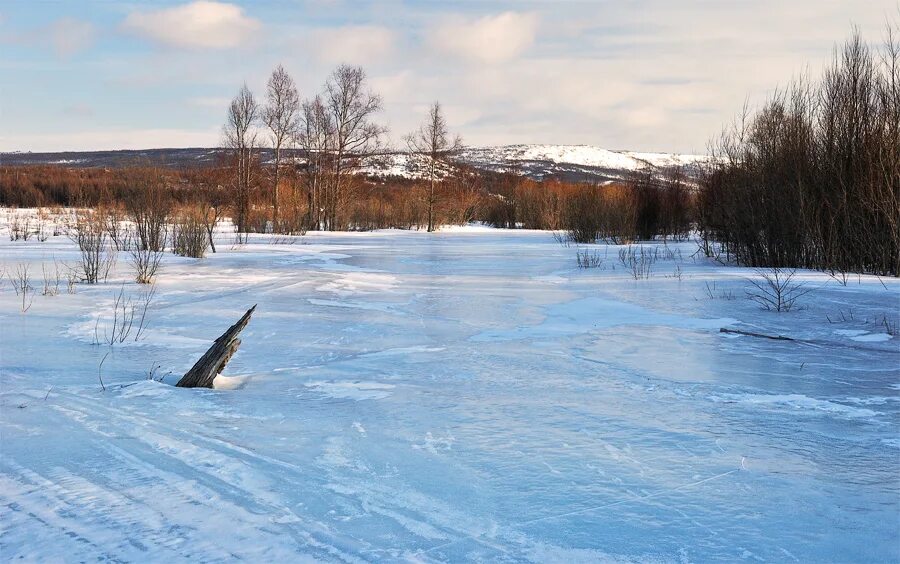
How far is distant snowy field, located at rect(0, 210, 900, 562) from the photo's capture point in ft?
8.39

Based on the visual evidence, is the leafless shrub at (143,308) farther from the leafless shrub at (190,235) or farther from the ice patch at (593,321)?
the leafless shrub at (190,235)

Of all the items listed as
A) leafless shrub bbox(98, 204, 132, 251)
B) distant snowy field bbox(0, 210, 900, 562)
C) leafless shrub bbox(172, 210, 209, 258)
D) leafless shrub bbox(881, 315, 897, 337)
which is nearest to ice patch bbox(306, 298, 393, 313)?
distant snowy field bbox(0, 210, 900, 562)

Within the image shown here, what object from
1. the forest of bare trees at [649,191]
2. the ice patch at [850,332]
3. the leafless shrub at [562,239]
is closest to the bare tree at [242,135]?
the forest of bare trees at [649,191]

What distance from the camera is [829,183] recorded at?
11.8 meters

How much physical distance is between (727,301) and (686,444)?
19.7 feet

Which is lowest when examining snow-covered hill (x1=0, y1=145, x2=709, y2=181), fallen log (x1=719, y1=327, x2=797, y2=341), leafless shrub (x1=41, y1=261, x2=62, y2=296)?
fallen log (x1=719, y1=327, x2=797, y2=341)

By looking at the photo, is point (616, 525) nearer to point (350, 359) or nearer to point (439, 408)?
point (439, 408)

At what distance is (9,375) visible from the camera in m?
4.75

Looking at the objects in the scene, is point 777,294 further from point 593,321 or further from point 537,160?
point 537,160

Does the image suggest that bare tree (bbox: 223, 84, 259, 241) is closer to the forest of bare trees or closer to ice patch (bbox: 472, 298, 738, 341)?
the forest of bare trees

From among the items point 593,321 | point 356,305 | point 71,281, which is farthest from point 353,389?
point 71,281

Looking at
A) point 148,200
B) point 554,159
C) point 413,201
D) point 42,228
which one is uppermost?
point 554,159

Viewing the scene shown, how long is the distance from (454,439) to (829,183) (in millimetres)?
10574

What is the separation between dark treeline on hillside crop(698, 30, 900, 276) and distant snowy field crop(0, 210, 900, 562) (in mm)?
4065
